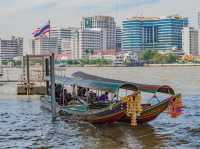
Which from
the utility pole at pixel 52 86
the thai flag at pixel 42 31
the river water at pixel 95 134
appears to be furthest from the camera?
the thai flag at pixel 42 31

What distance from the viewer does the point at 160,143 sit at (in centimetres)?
2156

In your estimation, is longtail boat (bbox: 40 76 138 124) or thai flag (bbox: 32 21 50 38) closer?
longtail boat (bbox: 40 76 138 124)

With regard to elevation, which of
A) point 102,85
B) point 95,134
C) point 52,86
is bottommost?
point 95,134

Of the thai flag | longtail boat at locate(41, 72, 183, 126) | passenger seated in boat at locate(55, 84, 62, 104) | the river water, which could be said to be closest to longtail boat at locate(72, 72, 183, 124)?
longtail boat at locate(41, 72, 183, 126)

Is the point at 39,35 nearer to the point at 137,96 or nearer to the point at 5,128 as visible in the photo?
the point at 5,128

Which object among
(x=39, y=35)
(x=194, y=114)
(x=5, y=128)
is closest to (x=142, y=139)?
(x=5, y=128)

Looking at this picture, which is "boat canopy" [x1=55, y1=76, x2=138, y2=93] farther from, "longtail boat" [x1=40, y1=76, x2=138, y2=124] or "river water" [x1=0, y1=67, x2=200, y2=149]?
"river water" [x1=0, y1=67, x2=200, y2=149]

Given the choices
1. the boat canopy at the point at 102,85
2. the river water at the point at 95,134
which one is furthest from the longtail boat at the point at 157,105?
the river water at the point at 95,134

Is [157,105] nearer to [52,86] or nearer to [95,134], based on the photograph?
[95,134]

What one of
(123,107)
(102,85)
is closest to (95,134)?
(123,107)

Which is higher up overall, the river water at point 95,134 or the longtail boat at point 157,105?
the longtail boat at point 157,105

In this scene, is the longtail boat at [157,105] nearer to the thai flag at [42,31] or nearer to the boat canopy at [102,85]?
the boat canopy at [102,85]

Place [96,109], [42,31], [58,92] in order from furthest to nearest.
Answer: [42,31] < [58,92] < [96,109]

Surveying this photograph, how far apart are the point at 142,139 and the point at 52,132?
5.06 m
